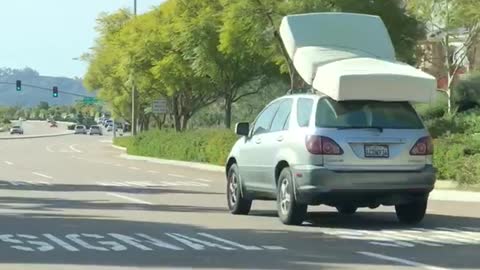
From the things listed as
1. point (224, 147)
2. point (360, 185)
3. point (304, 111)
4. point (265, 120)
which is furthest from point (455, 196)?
point (224, 147)

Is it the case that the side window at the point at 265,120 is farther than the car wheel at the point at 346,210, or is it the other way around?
the car wheel at the point at 346,210

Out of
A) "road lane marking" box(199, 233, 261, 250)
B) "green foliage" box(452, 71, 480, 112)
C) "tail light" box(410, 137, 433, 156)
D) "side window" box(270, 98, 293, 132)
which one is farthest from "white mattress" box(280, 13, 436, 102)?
"green foliage" box(452, 71, 480, 112)

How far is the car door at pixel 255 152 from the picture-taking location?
14.6m

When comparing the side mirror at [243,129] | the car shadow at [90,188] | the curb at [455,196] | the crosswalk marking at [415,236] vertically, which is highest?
the side mirror at [243,129]

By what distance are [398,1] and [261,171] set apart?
20995mm

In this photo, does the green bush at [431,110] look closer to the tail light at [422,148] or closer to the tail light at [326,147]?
the tail light at [422,148]

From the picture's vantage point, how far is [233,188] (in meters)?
15.8

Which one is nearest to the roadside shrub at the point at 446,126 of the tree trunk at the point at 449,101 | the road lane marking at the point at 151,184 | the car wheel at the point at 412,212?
the tree trunk at the point at 449,101

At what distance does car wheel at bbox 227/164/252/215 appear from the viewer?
15.5 m

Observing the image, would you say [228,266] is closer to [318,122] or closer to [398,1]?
[318,122]

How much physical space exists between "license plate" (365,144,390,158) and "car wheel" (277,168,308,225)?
1100 mm

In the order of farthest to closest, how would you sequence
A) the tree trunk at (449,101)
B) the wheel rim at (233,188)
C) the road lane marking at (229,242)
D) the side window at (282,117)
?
1. the tree trunk at (449,101)
2. the wheel rim at (233,188)
3. the side window at (282,117)
4. the road lane marking at (229,242)

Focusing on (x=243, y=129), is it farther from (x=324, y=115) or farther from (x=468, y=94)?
(x=468, y=94)

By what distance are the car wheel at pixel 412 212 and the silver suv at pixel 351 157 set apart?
1 cm
